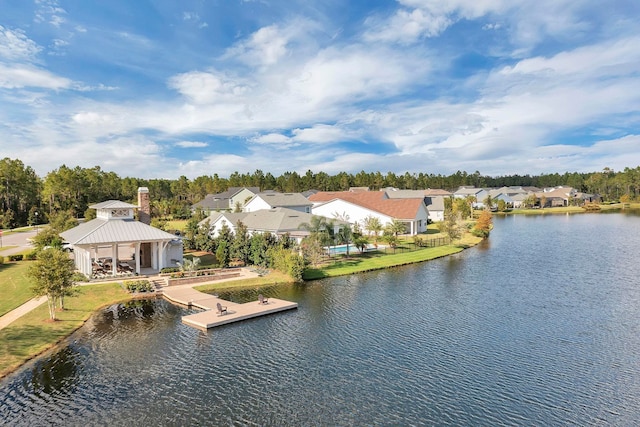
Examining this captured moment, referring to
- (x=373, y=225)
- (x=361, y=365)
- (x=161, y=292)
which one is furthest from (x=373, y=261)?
(x=361, y=365)

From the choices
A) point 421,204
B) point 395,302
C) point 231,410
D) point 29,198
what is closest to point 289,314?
point 395,302

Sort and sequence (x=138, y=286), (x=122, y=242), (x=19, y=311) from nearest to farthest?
(x=19, y=311), (x=138, y=286), (x=122, y=242)

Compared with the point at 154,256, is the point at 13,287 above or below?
below

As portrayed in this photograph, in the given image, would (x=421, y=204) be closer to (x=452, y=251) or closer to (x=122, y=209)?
(x=452, y=251)

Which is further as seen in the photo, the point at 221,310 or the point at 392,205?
the point at 392,205

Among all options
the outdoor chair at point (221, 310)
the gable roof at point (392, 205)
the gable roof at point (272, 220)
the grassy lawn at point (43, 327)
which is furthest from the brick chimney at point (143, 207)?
the gable roof at point (392, 205)

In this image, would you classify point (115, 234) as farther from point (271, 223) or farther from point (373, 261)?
point (373, 261)

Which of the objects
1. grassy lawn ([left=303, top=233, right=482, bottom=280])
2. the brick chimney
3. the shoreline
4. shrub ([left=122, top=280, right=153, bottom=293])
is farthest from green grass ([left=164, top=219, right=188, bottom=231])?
grassy lawn ([left=303, top=233, right=482, bottom=280])

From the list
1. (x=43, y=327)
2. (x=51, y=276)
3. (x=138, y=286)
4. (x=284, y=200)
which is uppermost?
(x=284, y=200)
